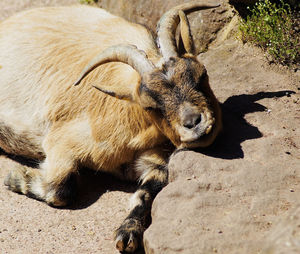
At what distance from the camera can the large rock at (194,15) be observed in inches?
307

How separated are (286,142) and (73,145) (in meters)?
2.43

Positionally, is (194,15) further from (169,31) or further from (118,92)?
(118,92)

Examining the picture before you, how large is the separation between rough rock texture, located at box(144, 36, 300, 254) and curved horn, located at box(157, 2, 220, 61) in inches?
40.7

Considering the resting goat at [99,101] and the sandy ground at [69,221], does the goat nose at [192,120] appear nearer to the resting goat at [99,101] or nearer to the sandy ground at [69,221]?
the resting goat at [99,101]

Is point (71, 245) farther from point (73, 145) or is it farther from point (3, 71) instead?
point (3, 71)

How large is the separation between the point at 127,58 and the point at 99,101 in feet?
2.97

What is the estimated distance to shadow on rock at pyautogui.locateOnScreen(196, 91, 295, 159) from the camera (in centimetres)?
A: 535

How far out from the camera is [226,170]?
506 cm

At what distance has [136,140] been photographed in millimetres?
5996

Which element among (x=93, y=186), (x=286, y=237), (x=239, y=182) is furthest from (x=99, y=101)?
(x=286, y=237)

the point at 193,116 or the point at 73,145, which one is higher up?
the point at 193,116

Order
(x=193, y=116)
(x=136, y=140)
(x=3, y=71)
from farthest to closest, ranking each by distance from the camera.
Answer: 1. (x=3, y=71)
2. (x=136, y=140)
3. (x=193, y=116)

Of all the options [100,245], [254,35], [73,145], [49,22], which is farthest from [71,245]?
[254,35]

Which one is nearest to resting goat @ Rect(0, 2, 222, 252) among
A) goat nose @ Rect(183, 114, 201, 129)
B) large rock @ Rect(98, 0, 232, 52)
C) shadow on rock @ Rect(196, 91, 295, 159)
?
goat nose @ Rect(183, 114, 201, 129)
